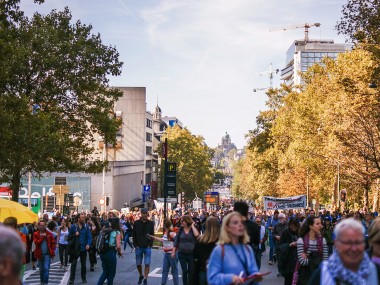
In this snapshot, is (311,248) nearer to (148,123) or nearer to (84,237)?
(84,237)

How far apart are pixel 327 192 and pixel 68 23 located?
1666 inches

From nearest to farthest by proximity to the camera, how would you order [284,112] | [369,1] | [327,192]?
[369,1], [284,112], [327,192]

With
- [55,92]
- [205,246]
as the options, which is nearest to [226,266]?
[205,246]

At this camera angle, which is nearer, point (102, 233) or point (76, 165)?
point (102, 233)

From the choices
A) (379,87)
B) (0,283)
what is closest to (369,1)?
(379,87)

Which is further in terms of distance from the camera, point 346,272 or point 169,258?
point 169,258

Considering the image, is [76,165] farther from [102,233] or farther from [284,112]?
[284,112]

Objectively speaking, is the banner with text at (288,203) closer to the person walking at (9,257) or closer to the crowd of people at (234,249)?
the crowd of people at (234,249)

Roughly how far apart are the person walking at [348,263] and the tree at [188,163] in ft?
335

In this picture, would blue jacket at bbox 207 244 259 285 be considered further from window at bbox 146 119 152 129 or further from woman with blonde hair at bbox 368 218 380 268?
window at bbox 146 119 152 129

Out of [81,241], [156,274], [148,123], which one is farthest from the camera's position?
[148,123]

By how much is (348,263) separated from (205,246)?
5.68 metres

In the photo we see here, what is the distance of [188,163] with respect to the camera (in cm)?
10956

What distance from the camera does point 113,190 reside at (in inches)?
2844
